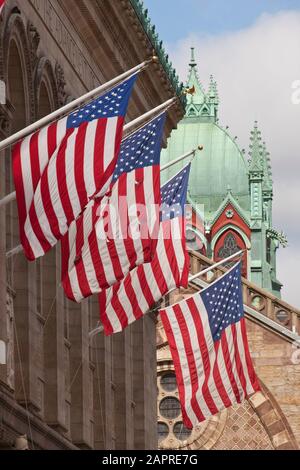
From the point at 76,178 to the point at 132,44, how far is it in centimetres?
1612

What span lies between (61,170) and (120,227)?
3.77 meters

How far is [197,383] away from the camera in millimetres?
44469

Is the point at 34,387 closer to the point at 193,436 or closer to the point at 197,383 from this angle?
the point at 197,383

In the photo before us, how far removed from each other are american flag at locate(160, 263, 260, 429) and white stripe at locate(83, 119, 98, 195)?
930cm

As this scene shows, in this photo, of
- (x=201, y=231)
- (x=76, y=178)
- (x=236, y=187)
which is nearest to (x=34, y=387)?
(x=76, y=178)

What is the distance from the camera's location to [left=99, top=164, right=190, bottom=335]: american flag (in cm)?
4072

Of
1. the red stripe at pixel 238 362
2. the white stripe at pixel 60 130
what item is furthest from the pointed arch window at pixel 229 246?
the white stripe at pixel 60 130

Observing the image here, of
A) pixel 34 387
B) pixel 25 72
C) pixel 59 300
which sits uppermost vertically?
pixel 25 72

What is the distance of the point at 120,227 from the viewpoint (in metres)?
37.9

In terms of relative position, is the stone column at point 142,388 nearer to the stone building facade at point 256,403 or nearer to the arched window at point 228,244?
the stone building facade at point 256,403

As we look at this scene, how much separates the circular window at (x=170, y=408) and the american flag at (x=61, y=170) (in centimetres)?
4673

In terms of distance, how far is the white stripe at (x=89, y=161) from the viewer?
113 feet

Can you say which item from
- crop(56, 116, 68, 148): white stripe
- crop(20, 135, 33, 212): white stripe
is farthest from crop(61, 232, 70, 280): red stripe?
crop(20, 135, 33, 212): white stripe

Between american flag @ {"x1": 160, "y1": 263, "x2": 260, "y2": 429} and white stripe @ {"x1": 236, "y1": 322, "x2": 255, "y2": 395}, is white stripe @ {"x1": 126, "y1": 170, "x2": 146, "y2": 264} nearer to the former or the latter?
american flag @ {"x1": 160, "y1": 263, "x2": 260, "y2": 429}
